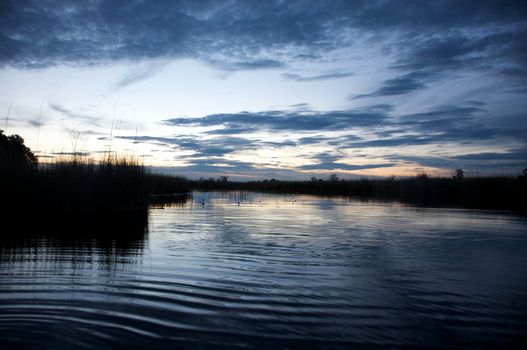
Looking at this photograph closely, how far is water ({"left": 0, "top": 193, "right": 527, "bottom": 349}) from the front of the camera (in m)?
4.25

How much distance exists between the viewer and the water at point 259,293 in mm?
4246

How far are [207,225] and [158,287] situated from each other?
853cm

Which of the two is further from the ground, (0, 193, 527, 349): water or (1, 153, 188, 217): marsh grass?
(1, 153, 188, 217): marsh grass

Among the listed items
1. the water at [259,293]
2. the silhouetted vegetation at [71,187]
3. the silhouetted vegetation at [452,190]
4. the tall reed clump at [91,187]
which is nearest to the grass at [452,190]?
the silhouetted vegetation at [452,190]

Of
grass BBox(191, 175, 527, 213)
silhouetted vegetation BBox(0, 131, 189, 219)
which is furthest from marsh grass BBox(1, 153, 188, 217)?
grass BBox(191, 175, 527, 213)

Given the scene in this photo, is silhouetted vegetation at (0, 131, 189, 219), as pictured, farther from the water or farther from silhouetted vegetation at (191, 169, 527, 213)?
silhouetted vegetation at (191, 169, 527, 213)

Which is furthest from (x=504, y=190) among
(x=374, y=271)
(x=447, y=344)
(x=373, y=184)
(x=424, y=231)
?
(x=447, y=344)

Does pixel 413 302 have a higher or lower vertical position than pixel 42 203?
lower

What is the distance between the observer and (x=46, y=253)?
8.55m

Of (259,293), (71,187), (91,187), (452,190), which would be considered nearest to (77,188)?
(71,187)

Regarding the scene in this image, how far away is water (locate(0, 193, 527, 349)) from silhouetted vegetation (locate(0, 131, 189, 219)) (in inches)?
192

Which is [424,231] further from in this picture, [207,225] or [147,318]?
[147,318]

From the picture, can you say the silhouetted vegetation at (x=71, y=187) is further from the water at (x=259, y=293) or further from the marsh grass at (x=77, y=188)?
the water at (x=259, y=293)

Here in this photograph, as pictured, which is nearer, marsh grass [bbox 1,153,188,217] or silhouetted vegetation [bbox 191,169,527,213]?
marsh grass [bbox 1,153,188,217]
